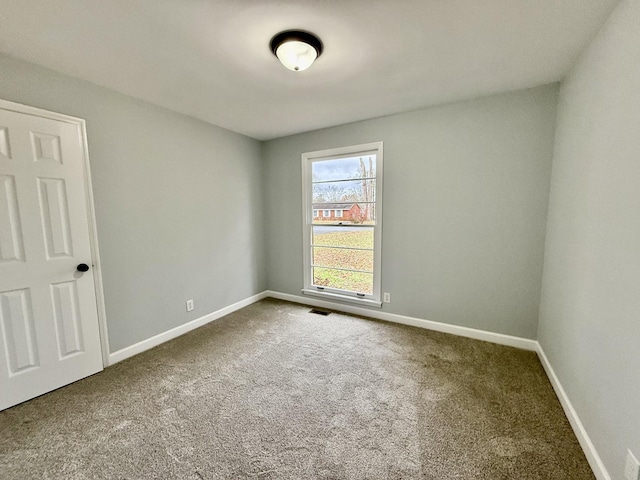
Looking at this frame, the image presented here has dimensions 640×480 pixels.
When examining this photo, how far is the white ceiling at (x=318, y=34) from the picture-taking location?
4.46 feet

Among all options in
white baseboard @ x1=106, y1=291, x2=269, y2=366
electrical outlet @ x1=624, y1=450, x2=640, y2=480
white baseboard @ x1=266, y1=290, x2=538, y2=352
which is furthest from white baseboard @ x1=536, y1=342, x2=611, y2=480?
white baseboard @ x1=106, y1=291, x2=269, y2=366

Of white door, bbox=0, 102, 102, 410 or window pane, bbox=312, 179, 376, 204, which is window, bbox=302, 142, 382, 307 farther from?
white door, bbox=0, 102, 102, 410

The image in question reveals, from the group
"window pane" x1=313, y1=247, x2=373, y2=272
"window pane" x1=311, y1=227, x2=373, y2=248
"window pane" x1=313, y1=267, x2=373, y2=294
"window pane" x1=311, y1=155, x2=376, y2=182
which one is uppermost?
"window pane" x1=311, y1=155, x2=376, y2=182

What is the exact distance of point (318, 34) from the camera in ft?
5.14

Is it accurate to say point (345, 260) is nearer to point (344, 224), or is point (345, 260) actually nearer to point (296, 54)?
point (344, 224)

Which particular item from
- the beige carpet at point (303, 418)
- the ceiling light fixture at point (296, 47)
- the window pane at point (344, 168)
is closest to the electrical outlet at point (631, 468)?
the beige carpet at point (303, 418)

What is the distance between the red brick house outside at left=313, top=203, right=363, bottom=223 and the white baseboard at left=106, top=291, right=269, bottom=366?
5.29ft

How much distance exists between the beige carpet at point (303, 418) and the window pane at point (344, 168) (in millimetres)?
2009

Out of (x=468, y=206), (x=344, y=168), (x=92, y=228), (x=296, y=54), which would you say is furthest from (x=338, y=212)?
(x=92, y=228)

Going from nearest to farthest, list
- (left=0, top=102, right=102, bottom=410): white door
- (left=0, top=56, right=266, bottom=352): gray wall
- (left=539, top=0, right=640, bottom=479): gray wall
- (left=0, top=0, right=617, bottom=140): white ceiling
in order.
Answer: (left=539, top=0, right=640, bottom=479): gray wall, (left=0, top=0, right=617, bottom=140): white ceiling, (left=0, top=102, right=102, bottom=410): white door, (left=0, top=56, right=266, bottom=352): gray wall

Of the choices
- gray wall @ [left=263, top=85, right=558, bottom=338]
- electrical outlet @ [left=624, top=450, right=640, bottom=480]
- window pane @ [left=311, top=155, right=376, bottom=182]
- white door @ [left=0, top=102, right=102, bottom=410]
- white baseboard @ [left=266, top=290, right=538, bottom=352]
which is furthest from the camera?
window pane @ [left=311, top=155, right=376, bottom=182]

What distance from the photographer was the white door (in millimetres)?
1741

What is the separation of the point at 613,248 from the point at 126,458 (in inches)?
109

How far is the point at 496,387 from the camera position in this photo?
75.5 inches
